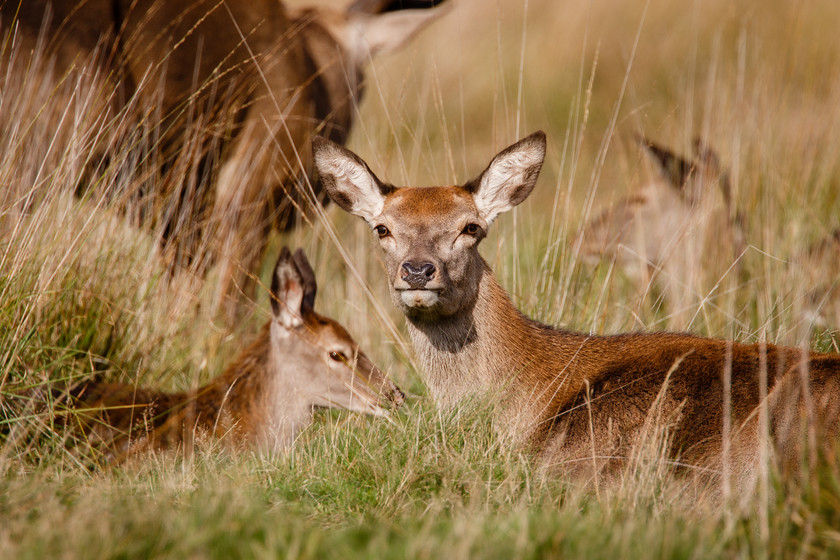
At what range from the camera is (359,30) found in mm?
8086

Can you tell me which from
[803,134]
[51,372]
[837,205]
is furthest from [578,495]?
[803,134]

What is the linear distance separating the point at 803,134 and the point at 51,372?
19.5ft

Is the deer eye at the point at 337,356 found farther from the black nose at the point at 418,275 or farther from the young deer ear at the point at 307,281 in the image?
the black nose at the point at 418,275

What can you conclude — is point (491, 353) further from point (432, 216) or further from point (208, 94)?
point (208, 94)

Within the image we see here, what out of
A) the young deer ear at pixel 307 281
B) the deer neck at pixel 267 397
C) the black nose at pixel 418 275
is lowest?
the deer neck at pixel 267 397

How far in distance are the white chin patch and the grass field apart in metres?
0.48

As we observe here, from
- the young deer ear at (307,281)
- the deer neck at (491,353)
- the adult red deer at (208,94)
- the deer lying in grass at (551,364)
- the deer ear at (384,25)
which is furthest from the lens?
the deer ear at (384,25)

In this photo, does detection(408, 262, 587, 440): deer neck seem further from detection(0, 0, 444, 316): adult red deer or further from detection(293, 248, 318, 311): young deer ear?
detection(0, 0, 444, 316): adult red deer

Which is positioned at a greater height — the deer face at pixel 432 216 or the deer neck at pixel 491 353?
the deer face at pixel 432 216

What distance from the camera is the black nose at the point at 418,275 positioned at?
14.0 ft

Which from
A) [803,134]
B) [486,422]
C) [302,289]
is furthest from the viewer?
[803,134]

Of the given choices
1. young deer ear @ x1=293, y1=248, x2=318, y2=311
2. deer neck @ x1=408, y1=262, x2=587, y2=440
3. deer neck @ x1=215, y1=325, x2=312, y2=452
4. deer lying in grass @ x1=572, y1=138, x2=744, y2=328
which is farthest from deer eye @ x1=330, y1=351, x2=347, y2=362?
deer lying in grass @ x1=572, y1=138, x2=744, y2=328

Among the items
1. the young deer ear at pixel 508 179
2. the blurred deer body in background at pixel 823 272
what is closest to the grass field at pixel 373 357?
the blurred deer body in background at pixel 823 272

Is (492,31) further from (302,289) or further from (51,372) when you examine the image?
(51,372)
